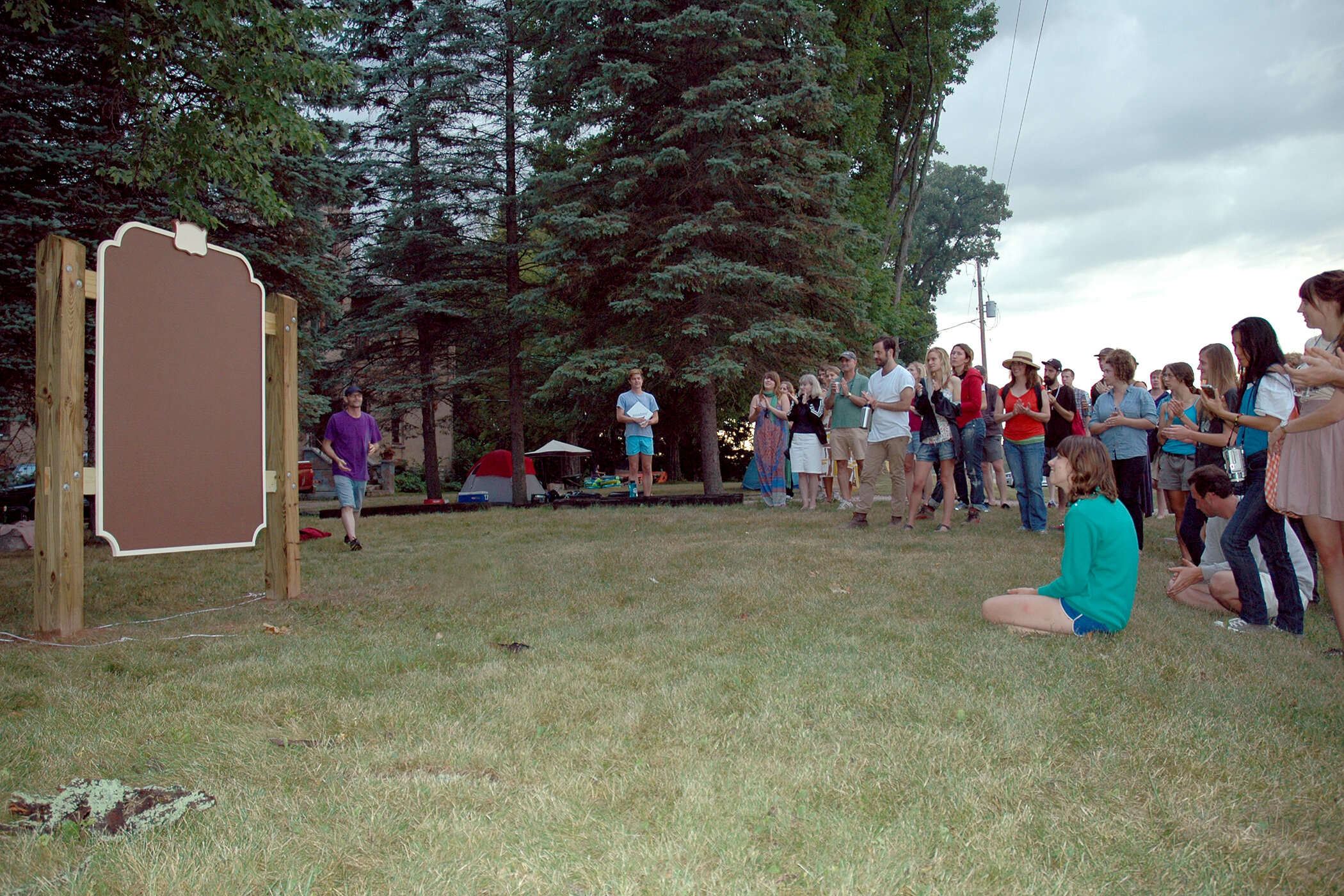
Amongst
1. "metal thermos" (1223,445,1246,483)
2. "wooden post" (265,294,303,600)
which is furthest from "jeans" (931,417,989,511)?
"wooden post" (265,294,303,600)

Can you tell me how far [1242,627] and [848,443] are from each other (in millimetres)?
7728

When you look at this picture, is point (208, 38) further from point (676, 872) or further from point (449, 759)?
point (676, 872)

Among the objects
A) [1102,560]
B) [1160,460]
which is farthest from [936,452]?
[1102,560]

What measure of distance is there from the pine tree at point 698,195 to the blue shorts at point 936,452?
21.4ft

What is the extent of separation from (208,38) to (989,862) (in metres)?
10.2

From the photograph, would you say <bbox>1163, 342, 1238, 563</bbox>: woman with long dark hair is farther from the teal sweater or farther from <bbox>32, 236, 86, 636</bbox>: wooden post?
<bbox>32, 236, 86, 636</bbox>: wooden post

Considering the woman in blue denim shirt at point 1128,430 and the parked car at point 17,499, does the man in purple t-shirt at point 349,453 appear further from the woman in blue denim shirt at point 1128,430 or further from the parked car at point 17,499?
the parked car at point 17,499

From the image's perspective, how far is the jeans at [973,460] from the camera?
36.9ft

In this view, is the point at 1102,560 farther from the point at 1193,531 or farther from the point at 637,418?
the point at 637,418

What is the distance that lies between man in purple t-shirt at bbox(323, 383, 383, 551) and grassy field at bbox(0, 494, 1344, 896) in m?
4.04

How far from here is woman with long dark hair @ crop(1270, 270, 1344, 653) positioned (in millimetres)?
4715

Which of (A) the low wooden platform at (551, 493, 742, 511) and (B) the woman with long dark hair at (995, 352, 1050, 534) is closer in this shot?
(B) the woman with long dark hair at (995, 352, 1050, 534)

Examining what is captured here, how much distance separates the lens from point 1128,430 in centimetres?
894

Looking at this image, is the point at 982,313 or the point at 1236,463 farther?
the point at 982,313
